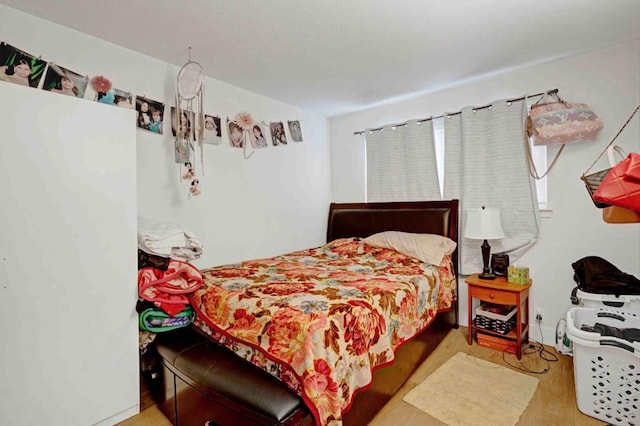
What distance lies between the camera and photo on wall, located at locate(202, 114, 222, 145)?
2721 mm

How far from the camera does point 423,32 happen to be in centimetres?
210

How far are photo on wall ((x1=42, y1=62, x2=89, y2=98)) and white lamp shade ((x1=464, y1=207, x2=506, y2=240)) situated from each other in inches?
118

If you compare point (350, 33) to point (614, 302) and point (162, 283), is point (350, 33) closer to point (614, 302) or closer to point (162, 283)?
point (162, 283)

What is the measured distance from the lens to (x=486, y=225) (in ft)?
8.45

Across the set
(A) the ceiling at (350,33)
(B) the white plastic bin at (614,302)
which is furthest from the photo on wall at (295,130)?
(B) the white plastic bin at (614,302)

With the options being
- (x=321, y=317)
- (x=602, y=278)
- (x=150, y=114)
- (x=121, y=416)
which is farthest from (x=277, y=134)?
(x=602, y=278)

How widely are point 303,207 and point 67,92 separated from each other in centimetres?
229

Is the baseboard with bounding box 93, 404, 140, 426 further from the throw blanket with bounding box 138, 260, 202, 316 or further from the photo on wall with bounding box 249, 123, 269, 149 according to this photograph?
the photo on wall with bounding box 249, 123, 269, 149

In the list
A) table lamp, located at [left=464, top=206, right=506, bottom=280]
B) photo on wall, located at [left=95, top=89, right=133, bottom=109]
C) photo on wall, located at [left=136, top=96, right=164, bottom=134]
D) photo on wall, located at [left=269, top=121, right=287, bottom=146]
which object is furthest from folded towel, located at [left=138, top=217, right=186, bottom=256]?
table lamp, located at [left=464, top=206, right=506, bottom=280]

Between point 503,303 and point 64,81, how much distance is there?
134 inches

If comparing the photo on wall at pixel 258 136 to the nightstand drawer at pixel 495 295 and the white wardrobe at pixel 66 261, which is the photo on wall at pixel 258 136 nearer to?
the white wardrobe at pixel 66 261

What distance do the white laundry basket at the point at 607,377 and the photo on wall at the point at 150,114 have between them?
2.99 m

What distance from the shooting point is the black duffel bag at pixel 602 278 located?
79.0 inches

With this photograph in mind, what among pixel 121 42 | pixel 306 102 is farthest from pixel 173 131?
pixel 306 102
